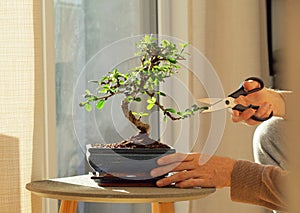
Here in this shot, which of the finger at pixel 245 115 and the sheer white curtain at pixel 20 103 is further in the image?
the sheer white curtain at pixel 20 103

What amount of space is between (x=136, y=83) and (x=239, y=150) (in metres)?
0.83

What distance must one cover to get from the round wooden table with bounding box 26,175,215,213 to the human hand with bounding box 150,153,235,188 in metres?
A: 0.03

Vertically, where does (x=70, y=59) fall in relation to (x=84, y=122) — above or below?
above

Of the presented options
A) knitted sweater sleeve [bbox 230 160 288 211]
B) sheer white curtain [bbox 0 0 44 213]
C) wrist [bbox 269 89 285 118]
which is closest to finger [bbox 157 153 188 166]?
knitted sweater sleeve [bbox 230 160 288 211]

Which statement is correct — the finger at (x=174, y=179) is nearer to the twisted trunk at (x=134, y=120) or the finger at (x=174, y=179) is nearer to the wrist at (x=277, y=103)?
the twisted trunk at (x=134, y=120)

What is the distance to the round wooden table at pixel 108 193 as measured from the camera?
113cm

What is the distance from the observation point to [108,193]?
1.14 m

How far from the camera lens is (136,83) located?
1279 mm

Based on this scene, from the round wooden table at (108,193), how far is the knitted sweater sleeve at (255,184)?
0.07 m

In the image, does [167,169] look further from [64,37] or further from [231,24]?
[231,24]

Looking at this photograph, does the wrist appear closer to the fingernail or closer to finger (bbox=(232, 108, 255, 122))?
finger (bbox=(232, 108, 255, 122))

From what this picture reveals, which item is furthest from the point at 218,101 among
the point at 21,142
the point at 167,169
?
the point at 21,142

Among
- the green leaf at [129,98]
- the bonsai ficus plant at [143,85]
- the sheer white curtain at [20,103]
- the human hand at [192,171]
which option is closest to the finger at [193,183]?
the human hand at [192,171]

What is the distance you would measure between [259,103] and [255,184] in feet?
0.67
